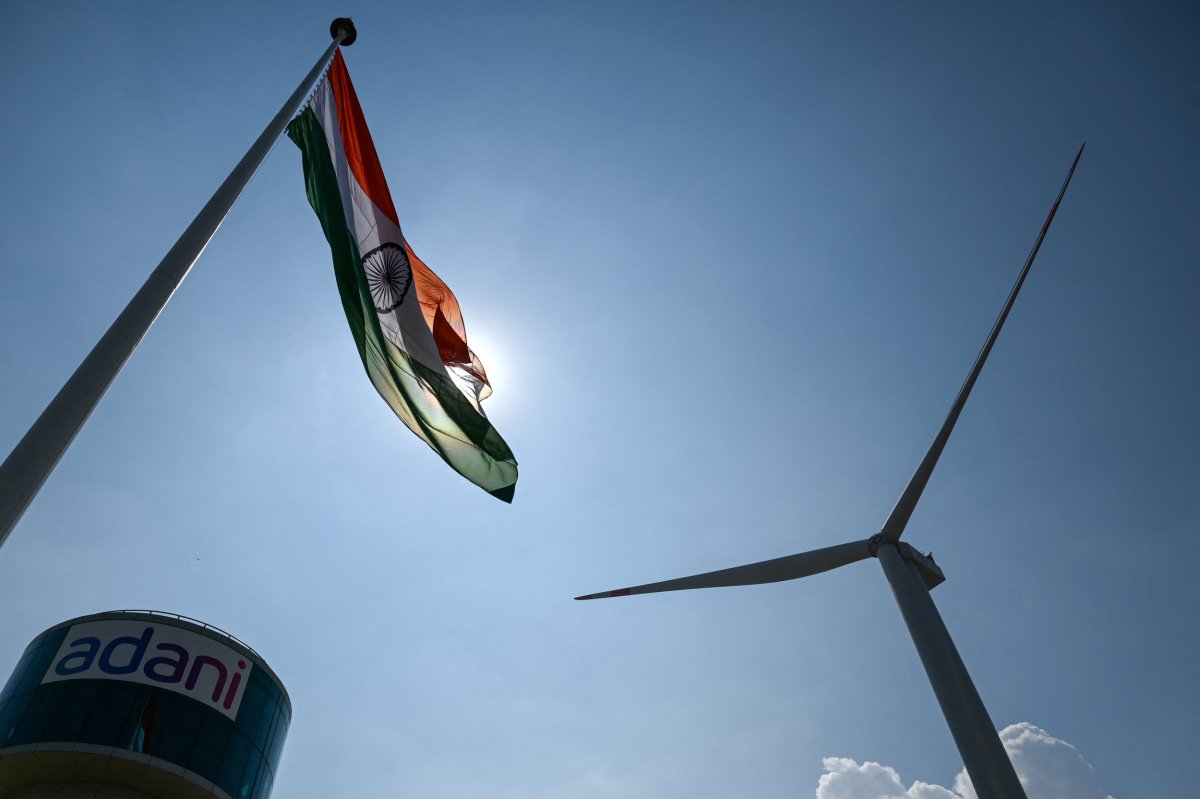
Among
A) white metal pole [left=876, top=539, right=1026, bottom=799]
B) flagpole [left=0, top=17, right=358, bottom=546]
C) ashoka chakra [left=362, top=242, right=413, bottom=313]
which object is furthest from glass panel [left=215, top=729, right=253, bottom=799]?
flagpole [left=0, top=17, right=358, bottom=546]

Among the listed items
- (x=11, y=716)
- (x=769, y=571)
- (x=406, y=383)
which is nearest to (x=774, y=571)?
(x=769, y=571)

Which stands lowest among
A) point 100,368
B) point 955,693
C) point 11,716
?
point 100,368

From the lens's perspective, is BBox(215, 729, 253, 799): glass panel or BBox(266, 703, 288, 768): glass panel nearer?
BBox(215, 729, 253, 799): glass panel

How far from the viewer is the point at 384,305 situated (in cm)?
1593

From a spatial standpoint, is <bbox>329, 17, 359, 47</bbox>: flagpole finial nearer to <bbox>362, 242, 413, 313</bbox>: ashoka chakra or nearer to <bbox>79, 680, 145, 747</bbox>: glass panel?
<bbox>362, 242, 413, 313</bbox>: ashoka chakra

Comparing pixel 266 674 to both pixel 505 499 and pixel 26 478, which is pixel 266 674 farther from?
pixel 26 478

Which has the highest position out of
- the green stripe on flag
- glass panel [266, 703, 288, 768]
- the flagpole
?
glass panel [266, 703, 288, 768]

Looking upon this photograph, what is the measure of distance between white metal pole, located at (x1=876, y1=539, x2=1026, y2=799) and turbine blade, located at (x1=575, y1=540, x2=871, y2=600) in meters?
2.63

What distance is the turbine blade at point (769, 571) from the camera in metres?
23.8

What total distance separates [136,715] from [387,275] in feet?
119

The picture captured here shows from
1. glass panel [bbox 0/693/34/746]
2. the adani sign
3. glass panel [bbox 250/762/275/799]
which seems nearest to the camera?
glass panel [bbox 0/693/34/746]

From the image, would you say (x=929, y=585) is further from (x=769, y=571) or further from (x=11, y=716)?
(x=11, y=716)

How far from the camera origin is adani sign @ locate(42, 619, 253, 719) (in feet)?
142

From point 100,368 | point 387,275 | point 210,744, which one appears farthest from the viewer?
point 210,744
